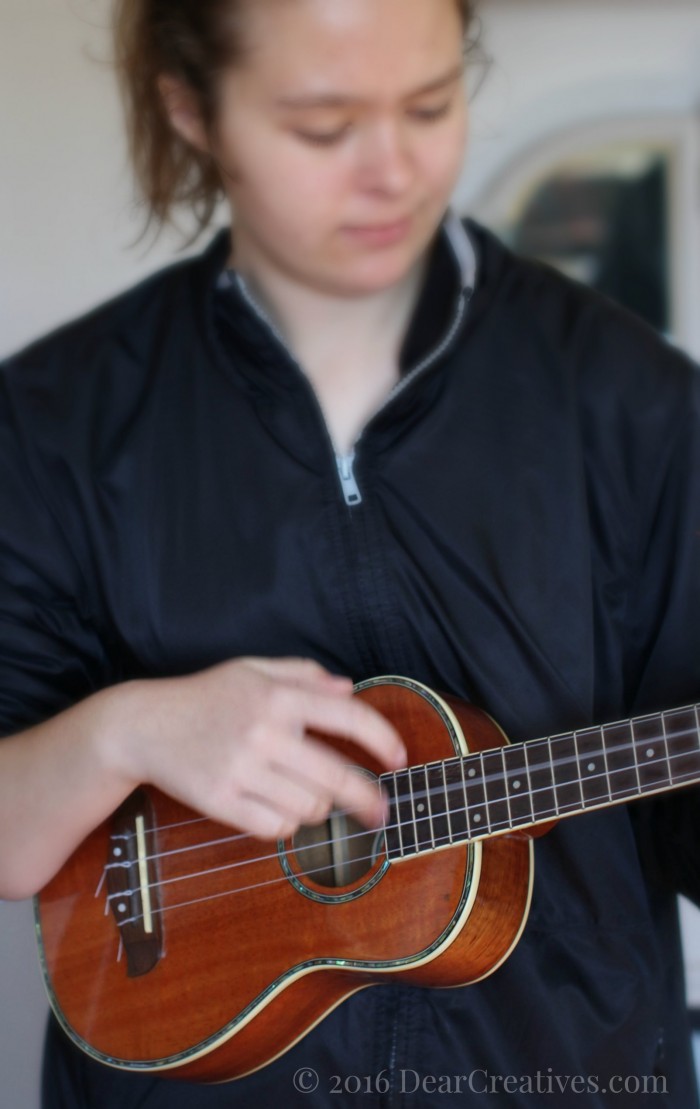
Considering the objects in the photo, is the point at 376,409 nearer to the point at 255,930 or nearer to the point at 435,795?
the point at 435,795

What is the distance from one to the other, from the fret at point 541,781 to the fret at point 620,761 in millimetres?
38

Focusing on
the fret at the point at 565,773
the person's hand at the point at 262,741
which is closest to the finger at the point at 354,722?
the person's hand at the point at 262,741

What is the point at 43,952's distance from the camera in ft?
2.74

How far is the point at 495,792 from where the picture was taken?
70 cm

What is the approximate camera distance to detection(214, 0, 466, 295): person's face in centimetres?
64

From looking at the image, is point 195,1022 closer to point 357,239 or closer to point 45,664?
point 45,664

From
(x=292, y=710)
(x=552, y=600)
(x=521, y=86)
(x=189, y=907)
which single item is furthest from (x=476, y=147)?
(x=189, y=907)

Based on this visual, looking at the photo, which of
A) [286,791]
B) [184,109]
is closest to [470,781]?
[286,791]

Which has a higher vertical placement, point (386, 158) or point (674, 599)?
point (386, 158)

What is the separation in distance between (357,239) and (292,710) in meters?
0.31

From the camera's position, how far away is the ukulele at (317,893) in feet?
2.23

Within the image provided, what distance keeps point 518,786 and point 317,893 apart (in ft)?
0.58

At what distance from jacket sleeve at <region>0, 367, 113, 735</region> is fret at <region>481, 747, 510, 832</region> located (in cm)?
33

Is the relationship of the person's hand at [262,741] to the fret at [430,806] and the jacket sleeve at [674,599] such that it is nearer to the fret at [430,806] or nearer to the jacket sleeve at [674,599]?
the fret at [430,806]
